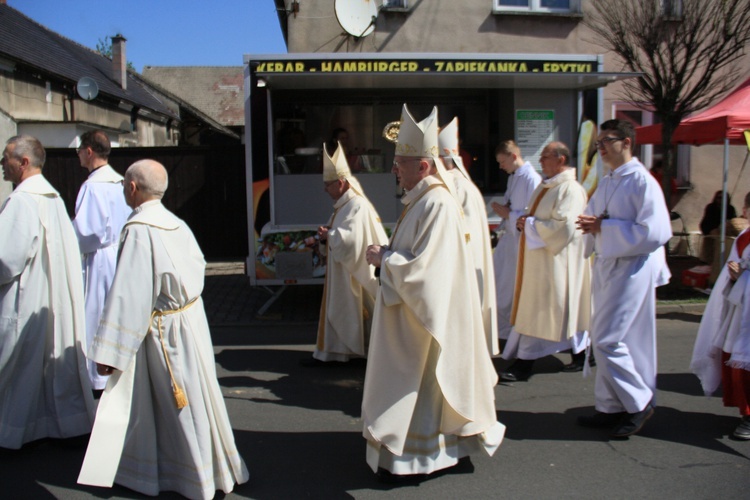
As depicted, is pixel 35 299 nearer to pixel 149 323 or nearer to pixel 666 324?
pixel 149 323

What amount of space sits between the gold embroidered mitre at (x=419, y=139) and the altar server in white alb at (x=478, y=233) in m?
1.63

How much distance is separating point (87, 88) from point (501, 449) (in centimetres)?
1859

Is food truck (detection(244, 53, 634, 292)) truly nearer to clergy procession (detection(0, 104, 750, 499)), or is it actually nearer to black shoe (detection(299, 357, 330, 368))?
black shoe (detection(299, 357, 330, 368))

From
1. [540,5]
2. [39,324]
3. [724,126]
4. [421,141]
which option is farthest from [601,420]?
[540,5]

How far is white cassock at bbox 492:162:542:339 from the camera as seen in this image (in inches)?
274

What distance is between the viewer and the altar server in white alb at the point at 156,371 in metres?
3.45

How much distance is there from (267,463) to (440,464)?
1120mm

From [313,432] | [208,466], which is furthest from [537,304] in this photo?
[208,466]

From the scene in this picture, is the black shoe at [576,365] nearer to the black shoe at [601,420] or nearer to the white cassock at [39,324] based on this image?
the black shoe at [601,420]

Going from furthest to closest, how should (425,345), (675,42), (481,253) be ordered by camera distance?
(675,42), (481,253), (425,345)

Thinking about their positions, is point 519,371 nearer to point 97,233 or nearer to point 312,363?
point 312,363

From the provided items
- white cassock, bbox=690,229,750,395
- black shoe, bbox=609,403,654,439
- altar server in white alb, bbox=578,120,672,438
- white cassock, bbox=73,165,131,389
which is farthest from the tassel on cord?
white cassock, bbox=690,229,750,395

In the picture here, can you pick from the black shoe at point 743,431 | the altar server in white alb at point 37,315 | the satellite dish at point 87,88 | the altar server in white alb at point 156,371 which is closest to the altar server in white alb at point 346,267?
the altar server in white alb at point 37,315

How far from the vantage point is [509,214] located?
22.9 feet
